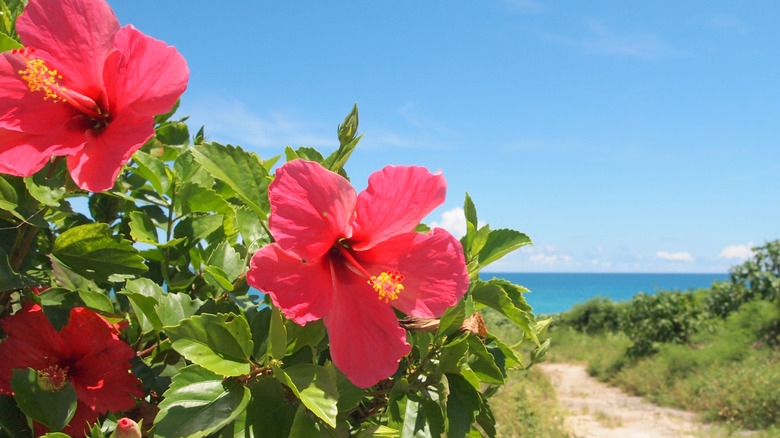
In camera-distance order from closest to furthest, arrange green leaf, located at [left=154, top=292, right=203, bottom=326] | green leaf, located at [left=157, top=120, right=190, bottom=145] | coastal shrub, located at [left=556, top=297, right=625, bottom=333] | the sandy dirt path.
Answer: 1. green leaf, located at [left=154, top=292, right=203, bottom=326]
2. green leaf, located at [left=157, top=120, right=190, bottom=145]
3. the sandy dirt path
4. coastal shrub, located at [left=556, top=297, right=625, bottom=333]

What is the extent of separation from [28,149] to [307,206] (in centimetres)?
35

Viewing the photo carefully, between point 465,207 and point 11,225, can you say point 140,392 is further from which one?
point 465,207

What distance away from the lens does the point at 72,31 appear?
65cm

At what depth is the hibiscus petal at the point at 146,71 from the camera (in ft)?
2.03

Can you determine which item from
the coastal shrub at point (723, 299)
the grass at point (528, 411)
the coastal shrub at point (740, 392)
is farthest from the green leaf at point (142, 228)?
the coastal shrub at point (723, 299)

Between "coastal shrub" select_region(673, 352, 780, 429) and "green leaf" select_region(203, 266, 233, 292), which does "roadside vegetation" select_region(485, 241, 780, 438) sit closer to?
"coastal shrub" select_region(673, 352, 780, 429)

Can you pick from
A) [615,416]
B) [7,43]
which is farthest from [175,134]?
[615,416]

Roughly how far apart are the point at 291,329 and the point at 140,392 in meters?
0.26

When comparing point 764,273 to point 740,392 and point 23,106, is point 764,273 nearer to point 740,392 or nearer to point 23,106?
point 740,392

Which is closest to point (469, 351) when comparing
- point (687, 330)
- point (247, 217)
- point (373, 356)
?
point (373, 356)

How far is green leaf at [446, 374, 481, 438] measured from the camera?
668 millimetres

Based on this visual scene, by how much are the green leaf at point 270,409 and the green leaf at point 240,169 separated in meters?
0.20

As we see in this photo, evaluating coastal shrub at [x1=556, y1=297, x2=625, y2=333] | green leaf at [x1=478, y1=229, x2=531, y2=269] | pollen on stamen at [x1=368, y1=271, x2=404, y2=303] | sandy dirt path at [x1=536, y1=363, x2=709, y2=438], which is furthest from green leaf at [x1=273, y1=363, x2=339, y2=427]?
coastal shrub at [x1=556, y1=297, x2=625, y2=333]

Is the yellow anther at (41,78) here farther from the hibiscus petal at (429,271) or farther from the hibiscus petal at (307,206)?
the hibiscus petal at (429,271)
